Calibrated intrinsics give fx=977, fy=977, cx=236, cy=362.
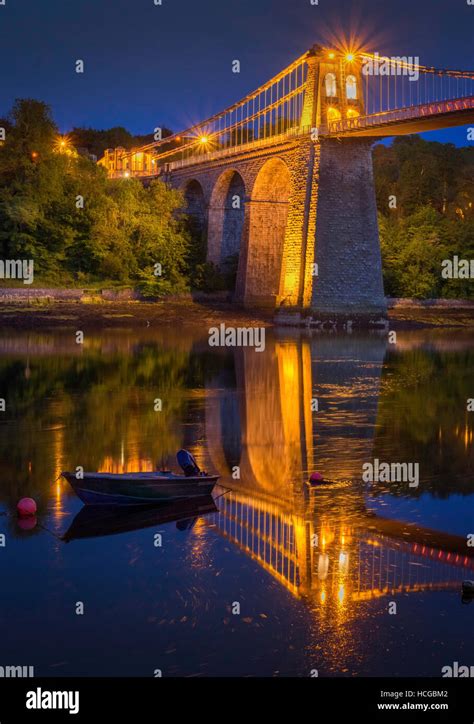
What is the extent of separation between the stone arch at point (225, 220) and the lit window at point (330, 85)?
13613 mm

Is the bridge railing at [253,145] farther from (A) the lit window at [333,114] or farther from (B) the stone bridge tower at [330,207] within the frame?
(A) the lit window at [333,114]

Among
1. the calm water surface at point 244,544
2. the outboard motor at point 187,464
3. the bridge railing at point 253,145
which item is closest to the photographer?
the calm water surface at point 244,544

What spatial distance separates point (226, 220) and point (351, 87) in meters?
15.2

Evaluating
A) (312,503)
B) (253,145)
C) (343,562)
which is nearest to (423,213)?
(253,145)

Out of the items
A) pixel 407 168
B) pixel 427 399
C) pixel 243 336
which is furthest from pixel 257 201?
pixel 427 399

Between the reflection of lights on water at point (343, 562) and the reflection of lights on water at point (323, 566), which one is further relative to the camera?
the reflection of lights on water at point (343, 562)

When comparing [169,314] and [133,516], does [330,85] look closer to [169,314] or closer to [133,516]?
[169,314]

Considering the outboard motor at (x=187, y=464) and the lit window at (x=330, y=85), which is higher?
the lit window at (x=330, y=85)

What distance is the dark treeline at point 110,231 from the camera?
45.0 meters

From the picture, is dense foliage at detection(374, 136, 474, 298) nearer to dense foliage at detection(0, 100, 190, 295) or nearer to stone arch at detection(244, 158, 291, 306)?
stone arch at detection(244, 158, 291, 306)

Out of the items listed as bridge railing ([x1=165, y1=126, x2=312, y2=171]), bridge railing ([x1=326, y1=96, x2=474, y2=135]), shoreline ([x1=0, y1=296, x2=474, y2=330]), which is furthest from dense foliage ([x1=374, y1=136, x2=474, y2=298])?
bridge railing ([x1=165, y1=126, x2=312, y2=171])

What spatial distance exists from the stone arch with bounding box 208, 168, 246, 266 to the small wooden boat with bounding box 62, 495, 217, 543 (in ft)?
143

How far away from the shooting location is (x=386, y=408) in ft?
58.7

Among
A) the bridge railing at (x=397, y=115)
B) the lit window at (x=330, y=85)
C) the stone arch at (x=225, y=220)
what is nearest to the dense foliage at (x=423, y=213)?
the bridge railing at (x=397, y=115)
